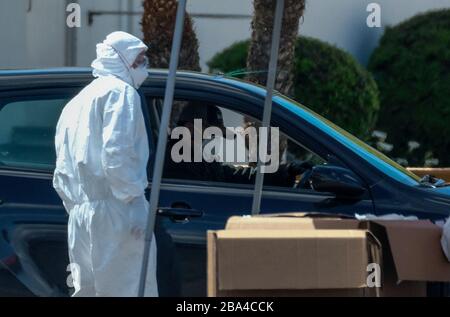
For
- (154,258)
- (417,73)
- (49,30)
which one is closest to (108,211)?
(154,258)

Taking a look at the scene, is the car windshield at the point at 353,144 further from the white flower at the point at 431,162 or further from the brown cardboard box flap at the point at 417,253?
the white flower at the point at 431,162

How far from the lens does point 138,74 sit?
513cm

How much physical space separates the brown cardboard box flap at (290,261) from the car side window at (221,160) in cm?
134

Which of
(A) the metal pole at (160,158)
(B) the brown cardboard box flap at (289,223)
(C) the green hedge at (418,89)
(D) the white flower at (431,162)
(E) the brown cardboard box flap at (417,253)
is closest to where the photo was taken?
(E) the brown cardboard box flap at (417,253)

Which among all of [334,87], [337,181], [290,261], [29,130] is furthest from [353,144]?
[334,87]

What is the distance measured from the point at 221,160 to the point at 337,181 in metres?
0.75

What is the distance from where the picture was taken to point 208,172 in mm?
5500

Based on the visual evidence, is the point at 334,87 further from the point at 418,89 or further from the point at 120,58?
the point at 120,58

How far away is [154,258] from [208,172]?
76cm

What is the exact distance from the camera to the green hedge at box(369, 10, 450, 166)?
14344 mm

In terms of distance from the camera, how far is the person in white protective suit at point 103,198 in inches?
190

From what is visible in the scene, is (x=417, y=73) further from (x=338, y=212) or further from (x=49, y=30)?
(x=338, y=212)

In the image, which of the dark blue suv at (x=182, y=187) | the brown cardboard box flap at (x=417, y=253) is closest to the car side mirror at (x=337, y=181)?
the dark blue suv at (x=182, y=187)

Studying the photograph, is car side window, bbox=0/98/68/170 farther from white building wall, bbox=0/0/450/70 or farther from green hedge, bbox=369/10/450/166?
green hedge, bbox=369/10/450/166
